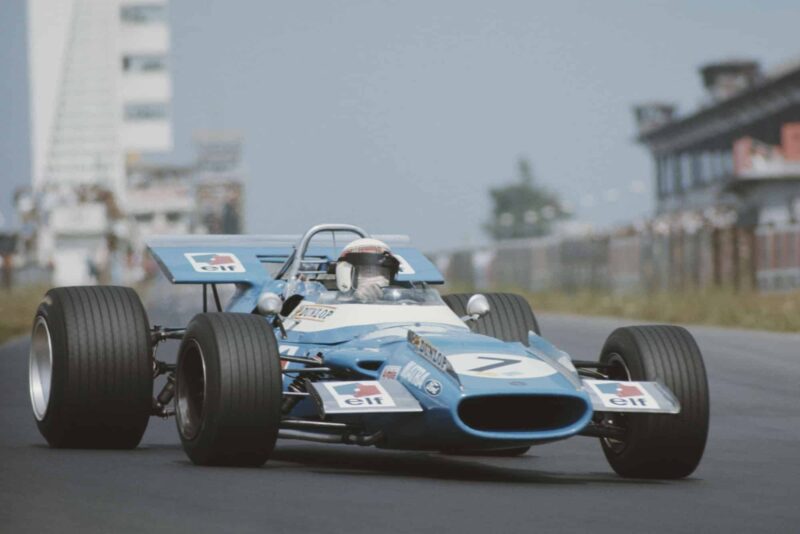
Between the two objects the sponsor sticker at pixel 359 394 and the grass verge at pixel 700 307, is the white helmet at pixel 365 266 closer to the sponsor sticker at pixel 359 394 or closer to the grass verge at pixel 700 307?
the sponsor sticker at pixel 359 394

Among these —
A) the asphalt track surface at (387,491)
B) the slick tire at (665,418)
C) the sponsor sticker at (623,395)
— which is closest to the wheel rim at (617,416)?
the slick tire at (665,418)

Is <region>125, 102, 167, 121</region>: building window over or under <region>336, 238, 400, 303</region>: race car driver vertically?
over

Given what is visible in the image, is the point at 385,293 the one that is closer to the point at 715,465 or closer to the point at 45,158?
the point at 715,465

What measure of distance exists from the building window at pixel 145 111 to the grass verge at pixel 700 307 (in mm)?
116567

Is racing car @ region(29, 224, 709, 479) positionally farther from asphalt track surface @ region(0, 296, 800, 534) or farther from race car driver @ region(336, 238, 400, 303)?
asphalt track surface @ region(0, 296, 800, 534)

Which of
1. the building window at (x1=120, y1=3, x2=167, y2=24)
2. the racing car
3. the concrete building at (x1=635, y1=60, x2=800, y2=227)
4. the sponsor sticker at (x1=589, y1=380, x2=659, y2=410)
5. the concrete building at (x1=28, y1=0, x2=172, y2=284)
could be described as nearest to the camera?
the racing car

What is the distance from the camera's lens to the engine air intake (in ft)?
35.1

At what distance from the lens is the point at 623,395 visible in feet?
36.0

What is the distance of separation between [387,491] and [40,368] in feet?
13.7

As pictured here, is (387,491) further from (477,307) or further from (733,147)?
(733,147)

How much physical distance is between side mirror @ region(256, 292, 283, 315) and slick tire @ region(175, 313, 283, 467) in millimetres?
699

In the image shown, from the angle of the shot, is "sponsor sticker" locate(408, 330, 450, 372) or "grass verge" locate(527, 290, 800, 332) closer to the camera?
"sponsor sticker" locate(408, 330, 450, 372)

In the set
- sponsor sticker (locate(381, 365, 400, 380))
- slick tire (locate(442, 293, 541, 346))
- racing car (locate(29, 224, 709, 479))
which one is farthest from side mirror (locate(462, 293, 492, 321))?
sponsor sticker (locate(381, 365, 400, 380))

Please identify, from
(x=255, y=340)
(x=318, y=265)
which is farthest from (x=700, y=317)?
(x=255, y=340)
